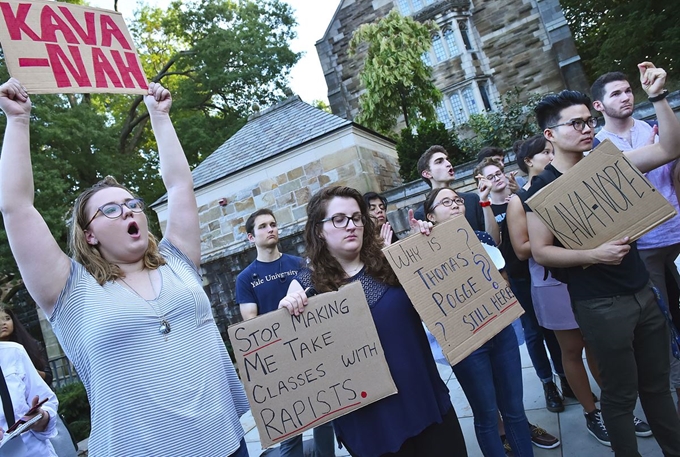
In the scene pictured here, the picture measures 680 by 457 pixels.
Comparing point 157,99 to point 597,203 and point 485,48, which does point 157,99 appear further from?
point 485,48

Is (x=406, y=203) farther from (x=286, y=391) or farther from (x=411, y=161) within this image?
(x=286, y=391)

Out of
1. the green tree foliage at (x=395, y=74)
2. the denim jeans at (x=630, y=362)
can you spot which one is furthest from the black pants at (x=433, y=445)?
the green tree foliage at (x=395, y=74)

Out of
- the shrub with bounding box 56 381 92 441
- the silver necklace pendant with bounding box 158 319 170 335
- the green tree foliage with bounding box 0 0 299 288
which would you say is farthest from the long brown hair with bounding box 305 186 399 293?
the green tree foliage with bounding box 0 0 299 288

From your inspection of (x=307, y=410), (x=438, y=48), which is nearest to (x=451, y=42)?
(x=438, y=48)

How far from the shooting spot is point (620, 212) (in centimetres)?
218

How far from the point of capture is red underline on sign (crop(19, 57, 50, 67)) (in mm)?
1840

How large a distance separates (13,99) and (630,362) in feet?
10.0

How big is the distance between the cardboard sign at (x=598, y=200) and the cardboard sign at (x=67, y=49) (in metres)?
2.25

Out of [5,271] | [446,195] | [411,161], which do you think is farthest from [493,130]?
[5,271]

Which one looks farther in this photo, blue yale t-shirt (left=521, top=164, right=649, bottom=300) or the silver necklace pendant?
blue yale t-shirt (left=521, top=164, right=649, bottom=300)

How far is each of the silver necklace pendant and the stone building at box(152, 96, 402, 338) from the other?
811cm

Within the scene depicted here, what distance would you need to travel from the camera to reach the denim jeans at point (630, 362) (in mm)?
2111

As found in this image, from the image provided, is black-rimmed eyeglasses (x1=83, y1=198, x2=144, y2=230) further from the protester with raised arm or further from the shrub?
the shrub

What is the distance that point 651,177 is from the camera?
2.99m
